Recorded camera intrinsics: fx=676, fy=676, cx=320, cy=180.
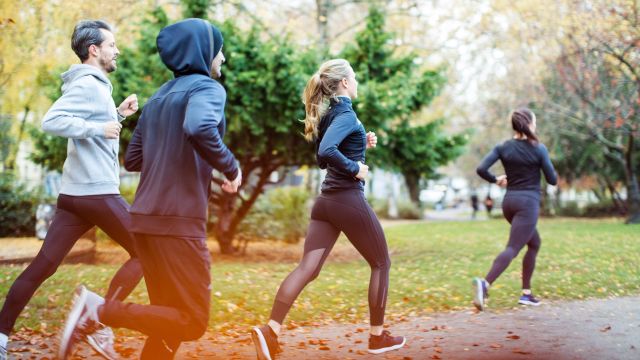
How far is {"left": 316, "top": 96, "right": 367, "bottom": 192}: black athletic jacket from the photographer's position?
14.6 ft

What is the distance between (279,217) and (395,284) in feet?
23.5

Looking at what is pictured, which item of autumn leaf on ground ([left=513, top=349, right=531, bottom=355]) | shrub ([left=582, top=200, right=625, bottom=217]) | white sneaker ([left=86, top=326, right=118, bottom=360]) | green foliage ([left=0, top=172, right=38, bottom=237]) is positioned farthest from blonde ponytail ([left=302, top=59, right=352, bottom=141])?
shrub ([left=582, top=200, right=625, bottom=217])

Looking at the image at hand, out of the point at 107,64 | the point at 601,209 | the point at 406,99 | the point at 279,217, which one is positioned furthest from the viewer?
the point at 601,209

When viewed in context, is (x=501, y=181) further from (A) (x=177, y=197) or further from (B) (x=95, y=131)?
(A) (x=177, y=197)

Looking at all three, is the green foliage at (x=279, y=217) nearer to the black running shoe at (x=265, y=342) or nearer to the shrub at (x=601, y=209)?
the black running shoe at (x=265, y=342)

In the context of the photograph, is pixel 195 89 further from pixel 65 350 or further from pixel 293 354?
pixel 293 354

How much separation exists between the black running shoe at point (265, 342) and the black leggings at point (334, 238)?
0.13 m

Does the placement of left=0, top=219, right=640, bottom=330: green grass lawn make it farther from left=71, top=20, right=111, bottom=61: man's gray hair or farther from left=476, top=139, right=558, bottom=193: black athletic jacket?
left=71, top=20, right=111, bottom=61: man's gray hair

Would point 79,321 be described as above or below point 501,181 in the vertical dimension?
below

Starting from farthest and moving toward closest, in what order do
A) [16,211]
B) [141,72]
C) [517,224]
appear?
[16,211] → [141,72] → [517,224]

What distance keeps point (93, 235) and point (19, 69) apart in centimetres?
589

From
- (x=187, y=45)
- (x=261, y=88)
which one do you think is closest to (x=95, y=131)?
(x=187, y=45)

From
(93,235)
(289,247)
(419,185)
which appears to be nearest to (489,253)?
(289,247)

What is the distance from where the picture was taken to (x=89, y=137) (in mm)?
4188
